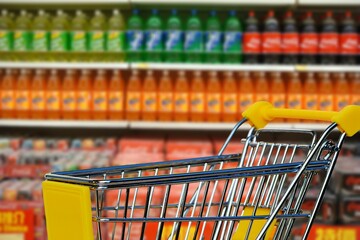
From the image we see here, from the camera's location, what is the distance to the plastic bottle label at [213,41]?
3.60 m

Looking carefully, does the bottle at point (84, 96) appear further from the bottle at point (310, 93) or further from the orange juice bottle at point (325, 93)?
the orange juice bottle at point (325, 93)

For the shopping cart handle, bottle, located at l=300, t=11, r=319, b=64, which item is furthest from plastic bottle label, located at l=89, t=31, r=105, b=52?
the shopping cart handle

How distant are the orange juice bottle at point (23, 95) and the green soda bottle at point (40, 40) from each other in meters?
0.17

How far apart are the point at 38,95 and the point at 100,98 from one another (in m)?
0.45

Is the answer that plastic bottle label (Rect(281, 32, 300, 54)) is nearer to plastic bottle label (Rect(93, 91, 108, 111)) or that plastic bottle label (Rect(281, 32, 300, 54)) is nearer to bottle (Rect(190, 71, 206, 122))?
bottle (Rect(190, 71, 206, 122))

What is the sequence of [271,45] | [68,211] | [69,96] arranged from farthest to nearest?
1. [69,96]
2. [271,45]
3. [68,211]

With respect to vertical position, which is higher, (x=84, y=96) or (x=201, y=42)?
(x=201, y=42)

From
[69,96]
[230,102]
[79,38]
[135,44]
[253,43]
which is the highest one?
[79,38]

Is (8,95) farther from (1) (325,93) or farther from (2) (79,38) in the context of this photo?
(1) (325,93)

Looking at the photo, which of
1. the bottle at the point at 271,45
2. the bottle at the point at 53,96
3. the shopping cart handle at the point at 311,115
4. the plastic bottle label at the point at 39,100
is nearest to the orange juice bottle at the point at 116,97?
the bottle at the point at 53,96

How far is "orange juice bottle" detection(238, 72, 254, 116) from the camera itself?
3.63 m

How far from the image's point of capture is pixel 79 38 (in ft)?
12.0

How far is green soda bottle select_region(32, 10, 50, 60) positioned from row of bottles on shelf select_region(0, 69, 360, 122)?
13 centimetres

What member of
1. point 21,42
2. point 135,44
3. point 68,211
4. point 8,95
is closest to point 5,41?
point 21,42
